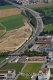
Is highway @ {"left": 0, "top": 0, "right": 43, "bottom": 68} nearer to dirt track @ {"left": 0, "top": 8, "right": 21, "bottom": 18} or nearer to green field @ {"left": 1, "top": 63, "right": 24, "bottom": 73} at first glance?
green field @ {"left": 1, "top": 63, "right": 24, "bottom": 73}

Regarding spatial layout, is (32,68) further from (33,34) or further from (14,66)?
(33,34)

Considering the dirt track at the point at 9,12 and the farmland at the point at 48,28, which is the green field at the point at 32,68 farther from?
the dirt track at the point at 9,12

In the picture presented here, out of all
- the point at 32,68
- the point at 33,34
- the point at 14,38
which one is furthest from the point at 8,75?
the point at 33,34

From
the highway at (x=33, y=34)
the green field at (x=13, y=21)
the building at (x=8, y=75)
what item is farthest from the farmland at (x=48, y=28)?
the building at (x=8, y=75)

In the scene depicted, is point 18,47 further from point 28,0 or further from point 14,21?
point 28,0

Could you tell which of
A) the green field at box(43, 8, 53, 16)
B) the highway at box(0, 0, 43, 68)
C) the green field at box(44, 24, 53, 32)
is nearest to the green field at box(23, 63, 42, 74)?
the highway at box(0, 0, 43, 68)

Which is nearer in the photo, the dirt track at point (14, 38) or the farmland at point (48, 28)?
the dirt track at point (14, 38)
